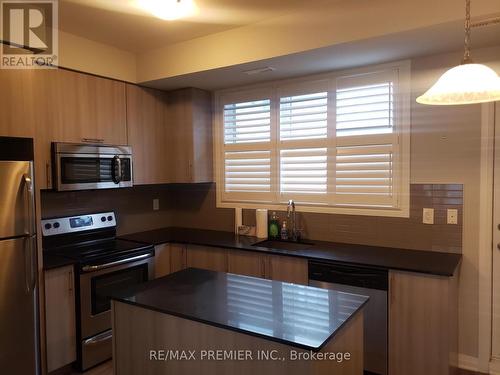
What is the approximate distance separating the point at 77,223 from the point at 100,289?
709 millimetres

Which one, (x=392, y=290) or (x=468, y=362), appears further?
(x=468, y=362)

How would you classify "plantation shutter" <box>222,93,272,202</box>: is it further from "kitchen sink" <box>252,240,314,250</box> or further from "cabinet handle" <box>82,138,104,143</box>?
"cabinet handle" <box>82,138,104,143</box>

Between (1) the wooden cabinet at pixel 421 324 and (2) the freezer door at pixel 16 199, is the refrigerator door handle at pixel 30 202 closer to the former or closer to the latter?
(2) the freezer door at pixel 16 199

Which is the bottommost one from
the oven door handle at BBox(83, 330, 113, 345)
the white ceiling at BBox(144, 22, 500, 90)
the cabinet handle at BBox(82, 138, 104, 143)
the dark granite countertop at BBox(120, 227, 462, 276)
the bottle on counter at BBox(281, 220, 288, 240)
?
the oven door handle at BBox(83, 330, 113, 345)

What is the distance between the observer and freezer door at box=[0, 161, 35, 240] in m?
2.35

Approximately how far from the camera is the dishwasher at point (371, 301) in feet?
8.55

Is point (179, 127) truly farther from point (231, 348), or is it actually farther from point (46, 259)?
point (231, 348)

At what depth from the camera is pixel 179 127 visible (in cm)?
387

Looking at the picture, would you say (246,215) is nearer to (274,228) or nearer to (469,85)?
(274,228)

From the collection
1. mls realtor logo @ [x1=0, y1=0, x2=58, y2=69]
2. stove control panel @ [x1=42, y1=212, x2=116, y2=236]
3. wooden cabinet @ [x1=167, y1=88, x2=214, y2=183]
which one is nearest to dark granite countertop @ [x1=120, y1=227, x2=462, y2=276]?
stove control panel @ [x1=42, y1=212, x2=116, y2=236]

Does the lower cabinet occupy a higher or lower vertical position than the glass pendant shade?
lower

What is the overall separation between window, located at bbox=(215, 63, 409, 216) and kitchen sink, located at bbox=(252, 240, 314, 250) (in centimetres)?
34

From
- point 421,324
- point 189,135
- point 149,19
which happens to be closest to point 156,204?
point 189,135

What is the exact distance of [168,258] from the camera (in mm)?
3646
